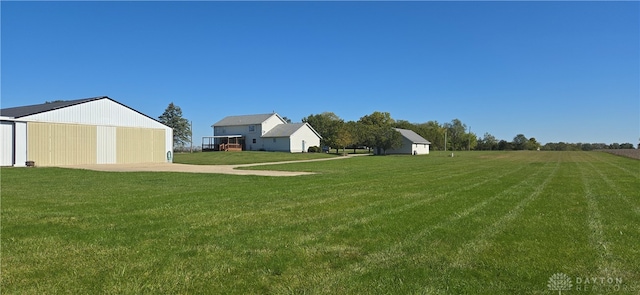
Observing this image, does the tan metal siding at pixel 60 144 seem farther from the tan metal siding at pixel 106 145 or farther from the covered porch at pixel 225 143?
the covered porch at pixel 225 143

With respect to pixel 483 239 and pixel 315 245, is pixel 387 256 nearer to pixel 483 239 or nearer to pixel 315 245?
pixel 315 245

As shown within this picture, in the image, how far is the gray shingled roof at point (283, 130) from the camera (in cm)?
5656

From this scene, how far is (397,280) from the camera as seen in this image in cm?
401

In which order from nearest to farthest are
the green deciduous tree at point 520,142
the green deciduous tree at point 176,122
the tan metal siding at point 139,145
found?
the tan metal siding at point 139,145 < the green deciduous tree at point 176,122 < the green deciduous tree at point 520,142

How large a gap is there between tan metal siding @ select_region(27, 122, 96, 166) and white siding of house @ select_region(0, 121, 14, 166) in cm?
92

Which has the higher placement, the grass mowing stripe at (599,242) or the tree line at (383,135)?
the tree line at (383,135)

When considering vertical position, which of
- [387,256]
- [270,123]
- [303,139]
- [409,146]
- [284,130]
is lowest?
[387,256]

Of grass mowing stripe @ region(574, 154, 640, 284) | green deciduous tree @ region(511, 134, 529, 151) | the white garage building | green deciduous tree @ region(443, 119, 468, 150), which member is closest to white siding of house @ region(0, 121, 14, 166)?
the white garage building

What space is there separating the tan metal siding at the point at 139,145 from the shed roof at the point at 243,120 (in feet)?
89.8

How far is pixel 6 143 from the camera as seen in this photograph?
2330 cm

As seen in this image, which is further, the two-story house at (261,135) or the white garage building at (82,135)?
the two-story house at (261,135)

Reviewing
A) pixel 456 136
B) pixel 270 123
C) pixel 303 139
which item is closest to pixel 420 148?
pixel 303 139

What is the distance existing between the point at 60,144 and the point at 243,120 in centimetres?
3757

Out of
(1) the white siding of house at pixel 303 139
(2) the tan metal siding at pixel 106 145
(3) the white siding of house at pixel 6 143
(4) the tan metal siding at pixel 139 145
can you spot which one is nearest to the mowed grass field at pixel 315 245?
(3) the white siding of house at pixel 6 143
